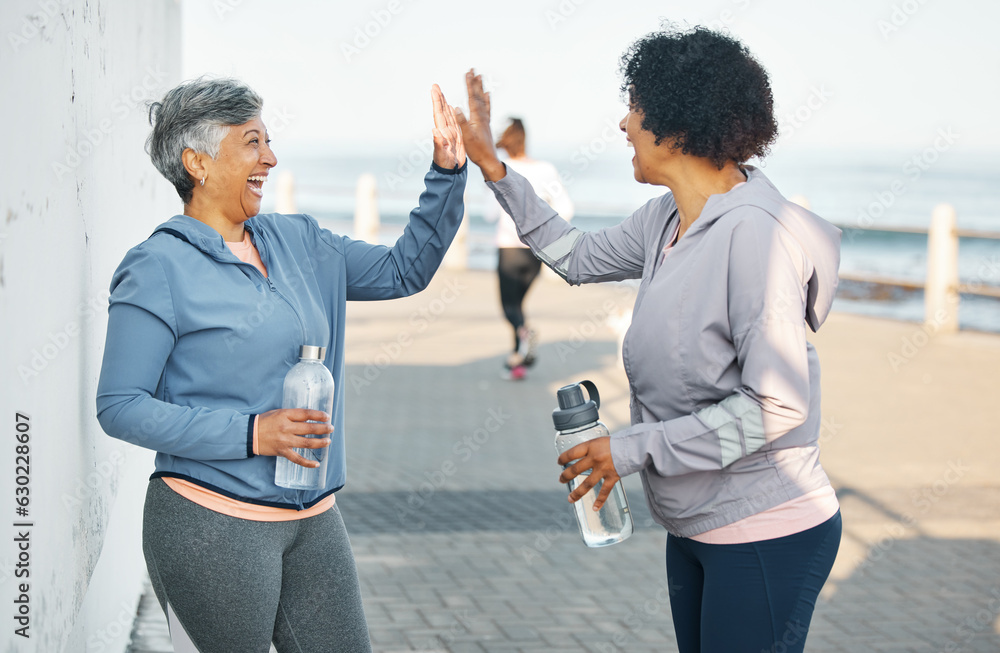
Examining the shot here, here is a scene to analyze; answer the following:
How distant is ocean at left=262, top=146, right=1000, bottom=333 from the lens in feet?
65.4

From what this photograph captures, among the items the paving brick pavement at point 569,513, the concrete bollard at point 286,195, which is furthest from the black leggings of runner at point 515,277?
the concrete bollard at point 286,195

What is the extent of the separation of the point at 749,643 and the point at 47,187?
5.93 feet

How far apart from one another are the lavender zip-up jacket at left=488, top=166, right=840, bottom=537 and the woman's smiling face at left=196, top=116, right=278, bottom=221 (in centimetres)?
96

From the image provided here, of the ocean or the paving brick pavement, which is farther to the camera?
the ocean

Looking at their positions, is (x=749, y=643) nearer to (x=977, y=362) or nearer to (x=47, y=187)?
(x=47, y=187)

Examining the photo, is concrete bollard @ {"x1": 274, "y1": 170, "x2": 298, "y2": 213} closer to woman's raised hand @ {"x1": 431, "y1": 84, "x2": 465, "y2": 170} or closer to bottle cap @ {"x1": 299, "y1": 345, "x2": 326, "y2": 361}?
woman's raised hand @ {"x1": 431, "y1": 84, "x2": 465, "y2": 170}

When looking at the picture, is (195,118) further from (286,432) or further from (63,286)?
(286,432)

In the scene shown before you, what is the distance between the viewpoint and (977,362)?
11031 mm

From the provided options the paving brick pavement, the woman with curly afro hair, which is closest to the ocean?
the woman with curly afro hair

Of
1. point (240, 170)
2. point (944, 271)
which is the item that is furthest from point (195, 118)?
point (944, 271)

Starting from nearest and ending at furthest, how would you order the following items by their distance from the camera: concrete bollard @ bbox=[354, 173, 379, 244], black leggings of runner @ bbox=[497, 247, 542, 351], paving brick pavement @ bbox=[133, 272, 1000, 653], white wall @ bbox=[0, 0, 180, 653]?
1. white wall @ bbox=[0, 0, 180, 653]
2. paving brick pavement @ bbox=[133, 272, 1000, 653]
3. black leggings of runner @ bbox=[497, 247, 542, 351]
4. concrete bollard @ bbox=[354, 173, 379, 244]

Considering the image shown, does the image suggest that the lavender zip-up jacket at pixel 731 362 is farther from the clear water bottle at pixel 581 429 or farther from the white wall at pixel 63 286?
the white wall at pixel 63 286

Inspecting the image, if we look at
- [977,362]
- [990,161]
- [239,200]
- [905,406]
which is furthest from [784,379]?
[990,161]

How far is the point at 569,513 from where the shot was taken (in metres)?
5.88
